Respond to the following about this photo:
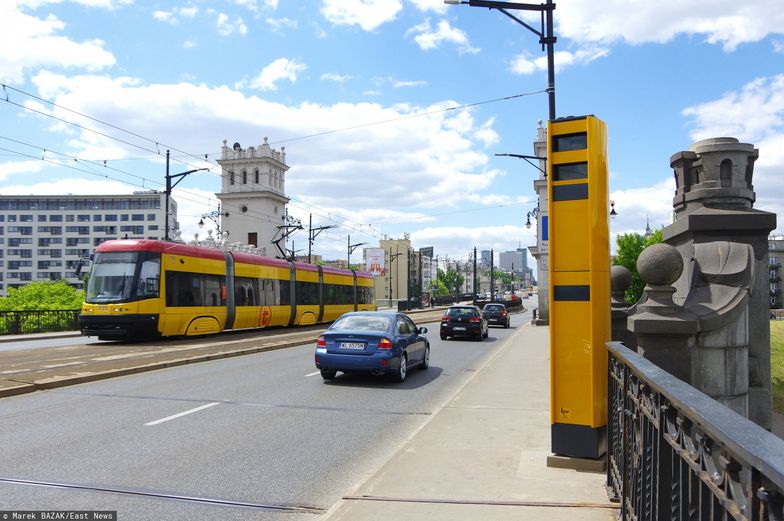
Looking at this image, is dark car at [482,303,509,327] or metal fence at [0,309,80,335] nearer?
metal fence at [0,309,80,335]

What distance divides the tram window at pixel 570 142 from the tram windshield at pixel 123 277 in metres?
17.4

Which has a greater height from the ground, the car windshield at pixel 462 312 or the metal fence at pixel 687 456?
the metal fence at pixel 687 456

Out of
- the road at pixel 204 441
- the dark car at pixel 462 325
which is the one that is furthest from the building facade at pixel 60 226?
the road at pixel 204 441

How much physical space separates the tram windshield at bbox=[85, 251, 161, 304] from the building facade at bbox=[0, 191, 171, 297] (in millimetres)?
120193

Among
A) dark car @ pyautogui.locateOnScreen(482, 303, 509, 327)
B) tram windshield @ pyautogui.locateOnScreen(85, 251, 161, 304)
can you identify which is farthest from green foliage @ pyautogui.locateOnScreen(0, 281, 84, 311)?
dark car @ pyautogui.locateOnScreen(482, 303, 509, 327)

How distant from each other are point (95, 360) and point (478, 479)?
12.0 m

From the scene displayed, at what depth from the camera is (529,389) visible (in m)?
11.4

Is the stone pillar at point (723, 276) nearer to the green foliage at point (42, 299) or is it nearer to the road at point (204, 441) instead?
the road at point (204, 441)

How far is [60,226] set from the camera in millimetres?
136000

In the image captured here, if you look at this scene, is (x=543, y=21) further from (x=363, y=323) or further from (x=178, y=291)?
(x=178, y=291)

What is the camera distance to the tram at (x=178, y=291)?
66.0 ft

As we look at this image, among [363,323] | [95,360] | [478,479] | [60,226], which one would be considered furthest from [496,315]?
[60,226]

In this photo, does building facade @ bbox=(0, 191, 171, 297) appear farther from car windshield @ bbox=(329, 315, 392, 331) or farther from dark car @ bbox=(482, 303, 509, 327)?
car windshield @ bbox=(329, 315, 392, 331)

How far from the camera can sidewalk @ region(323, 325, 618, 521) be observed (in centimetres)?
463
